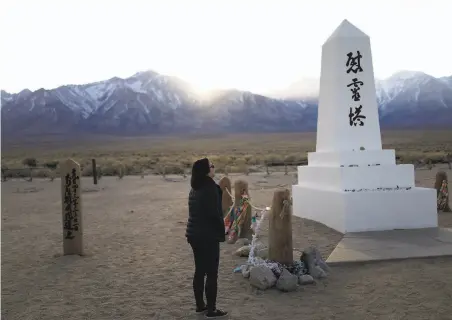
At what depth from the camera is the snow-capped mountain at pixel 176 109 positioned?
139 metres

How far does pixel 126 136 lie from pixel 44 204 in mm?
115820

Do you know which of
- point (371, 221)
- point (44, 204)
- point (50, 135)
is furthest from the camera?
point (50, 135)

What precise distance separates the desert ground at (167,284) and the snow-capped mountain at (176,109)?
130441mm

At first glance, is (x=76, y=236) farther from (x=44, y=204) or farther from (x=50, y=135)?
(x=50, y=135)

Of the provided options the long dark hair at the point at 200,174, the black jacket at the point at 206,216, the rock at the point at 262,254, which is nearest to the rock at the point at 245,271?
the rock at the point at 262,254

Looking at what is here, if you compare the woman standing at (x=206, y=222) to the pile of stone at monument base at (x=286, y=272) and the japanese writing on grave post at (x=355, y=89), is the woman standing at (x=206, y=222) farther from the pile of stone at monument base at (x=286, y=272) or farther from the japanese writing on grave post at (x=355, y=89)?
the japanese writing on grave post at (x=355, y=89)

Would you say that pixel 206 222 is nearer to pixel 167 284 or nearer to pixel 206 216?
pixel 206 216

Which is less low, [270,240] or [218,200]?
[218,200]

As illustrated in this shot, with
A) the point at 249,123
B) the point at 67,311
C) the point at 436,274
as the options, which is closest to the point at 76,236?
the point at 67,311

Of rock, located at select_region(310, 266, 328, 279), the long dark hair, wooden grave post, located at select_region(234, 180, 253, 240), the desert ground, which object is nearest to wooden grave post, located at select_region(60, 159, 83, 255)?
the desert ground

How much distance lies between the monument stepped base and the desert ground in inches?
17.7

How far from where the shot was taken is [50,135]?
12531cm

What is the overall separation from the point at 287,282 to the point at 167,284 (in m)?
1.58

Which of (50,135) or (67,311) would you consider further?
(50,135)
